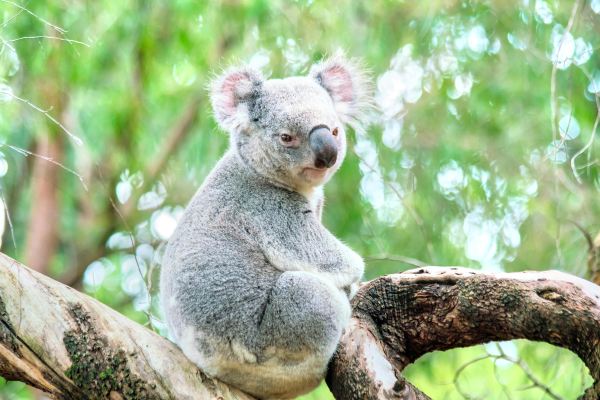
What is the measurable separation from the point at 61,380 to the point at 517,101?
457 cm

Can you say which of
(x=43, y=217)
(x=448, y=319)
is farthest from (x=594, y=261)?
(x=43, y=217)

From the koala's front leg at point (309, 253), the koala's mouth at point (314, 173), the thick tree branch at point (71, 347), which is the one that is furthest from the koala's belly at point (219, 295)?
the koala's mouth at point (314, 173)

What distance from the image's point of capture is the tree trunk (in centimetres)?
271

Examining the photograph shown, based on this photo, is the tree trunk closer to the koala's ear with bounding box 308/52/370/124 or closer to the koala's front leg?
the koala's front leg

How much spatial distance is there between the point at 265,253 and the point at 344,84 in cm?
117

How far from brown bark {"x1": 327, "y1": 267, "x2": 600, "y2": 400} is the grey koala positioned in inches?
5.4

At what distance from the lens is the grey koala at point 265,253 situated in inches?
127

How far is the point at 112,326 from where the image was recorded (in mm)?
2902

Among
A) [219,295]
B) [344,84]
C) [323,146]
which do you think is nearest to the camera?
[219,295]

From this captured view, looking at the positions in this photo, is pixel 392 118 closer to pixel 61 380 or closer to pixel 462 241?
pixel 462 241

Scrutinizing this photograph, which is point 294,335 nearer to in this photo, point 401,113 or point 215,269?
point 215,269

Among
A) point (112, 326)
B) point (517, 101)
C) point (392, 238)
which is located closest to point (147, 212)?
point (392, 238)

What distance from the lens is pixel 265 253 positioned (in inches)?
139

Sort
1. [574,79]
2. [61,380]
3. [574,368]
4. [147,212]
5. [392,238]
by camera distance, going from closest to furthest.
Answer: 1. [61,380]
2. [574,368]
3. [574,79]
4. [392,238]
5. [147,212]
